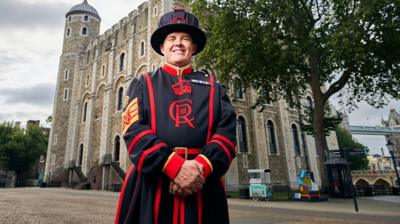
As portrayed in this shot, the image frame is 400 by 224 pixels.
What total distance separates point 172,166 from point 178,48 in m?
0.93

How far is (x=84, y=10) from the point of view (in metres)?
35.0

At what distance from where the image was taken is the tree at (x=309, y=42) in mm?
11891

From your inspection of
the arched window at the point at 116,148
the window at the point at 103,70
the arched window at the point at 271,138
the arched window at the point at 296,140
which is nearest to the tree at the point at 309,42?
the arched window at the point at 271,138

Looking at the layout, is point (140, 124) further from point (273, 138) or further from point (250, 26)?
point (273, 138)

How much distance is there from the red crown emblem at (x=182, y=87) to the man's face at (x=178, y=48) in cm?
18

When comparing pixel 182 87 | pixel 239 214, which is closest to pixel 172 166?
pixel 182 87

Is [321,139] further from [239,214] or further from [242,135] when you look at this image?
[239,214]

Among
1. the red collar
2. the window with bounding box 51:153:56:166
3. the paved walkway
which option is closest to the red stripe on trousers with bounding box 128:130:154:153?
the red collar

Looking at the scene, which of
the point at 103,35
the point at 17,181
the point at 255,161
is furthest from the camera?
the point at 17,181

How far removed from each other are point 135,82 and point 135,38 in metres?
24.6

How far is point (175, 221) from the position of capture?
5.01 feet

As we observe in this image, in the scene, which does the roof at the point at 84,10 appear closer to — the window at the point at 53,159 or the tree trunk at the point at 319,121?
the window at the point at 53,159

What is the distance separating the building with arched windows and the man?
15.6 meters

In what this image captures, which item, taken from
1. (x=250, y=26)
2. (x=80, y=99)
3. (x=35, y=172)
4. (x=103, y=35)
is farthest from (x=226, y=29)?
(x=35, y=172)
